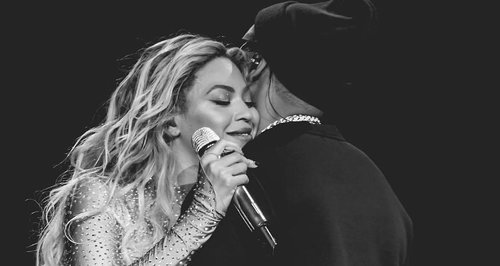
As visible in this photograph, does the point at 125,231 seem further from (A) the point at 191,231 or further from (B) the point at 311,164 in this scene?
(B) the point at 311,164

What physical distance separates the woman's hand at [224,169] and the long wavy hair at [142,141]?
1.72 ft

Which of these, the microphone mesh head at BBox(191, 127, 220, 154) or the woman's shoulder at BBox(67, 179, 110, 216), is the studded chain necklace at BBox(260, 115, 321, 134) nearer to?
the microphone mesh head at BBox(191, 127, 220, 154)

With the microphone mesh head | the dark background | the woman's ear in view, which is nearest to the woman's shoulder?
the woman's ear

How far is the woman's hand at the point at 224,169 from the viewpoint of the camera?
1579 mm

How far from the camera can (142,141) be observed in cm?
234

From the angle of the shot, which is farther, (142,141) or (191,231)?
(142,141)

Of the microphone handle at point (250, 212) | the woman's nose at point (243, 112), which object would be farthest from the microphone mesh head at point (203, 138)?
the woman's nose at point (243, 112)

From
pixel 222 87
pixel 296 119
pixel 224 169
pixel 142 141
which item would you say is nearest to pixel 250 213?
pixel 224 169

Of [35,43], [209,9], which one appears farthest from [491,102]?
[35,43]

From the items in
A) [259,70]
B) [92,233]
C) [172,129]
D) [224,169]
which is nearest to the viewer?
[224,169]

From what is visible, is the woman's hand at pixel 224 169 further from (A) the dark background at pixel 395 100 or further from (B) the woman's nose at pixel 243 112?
(A) the dark background at pixel 395 100

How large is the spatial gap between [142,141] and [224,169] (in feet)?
2.58

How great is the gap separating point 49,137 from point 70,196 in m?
0.77

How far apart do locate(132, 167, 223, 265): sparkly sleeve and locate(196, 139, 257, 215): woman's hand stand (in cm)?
3
